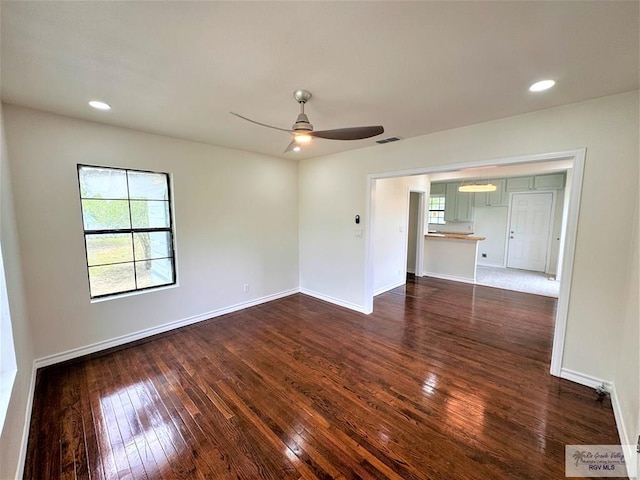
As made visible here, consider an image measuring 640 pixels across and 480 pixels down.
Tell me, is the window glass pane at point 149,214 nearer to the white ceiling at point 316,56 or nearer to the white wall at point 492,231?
the white ceiling at point 316,56

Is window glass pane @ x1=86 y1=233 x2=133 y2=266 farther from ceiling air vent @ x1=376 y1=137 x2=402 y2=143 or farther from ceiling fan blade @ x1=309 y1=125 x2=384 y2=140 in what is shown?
ceiling air vent @ x1=376 y1=137 x2=402 y2=143

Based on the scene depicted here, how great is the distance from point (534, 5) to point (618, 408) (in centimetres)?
284

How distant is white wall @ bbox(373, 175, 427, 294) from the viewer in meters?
4.94

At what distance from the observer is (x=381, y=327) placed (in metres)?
3.62

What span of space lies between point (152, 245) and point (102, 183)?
2.89 ft

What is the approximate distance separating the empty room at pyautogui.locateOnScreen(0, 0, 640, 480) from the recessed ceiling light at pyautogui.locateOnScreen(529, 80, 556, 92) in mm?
20

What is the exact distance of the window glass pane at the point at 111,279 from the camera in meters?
2.99

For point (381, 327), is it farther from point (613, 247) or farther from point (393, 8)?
point (393, 8)

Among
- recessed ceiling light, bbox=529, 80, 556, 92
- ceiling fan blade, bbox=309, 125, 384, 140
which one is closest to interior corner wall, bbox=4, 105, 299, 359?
ceiling fan blade, bbox=309, 125, 384, 140

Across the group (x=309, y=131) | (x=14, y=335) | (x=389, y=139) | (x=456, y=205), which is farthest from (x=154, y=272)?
(x=456, y=205)

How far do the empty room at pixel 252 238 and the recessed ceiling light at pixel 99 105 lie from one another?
0.16ft

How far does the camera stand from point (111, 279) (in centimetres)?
311

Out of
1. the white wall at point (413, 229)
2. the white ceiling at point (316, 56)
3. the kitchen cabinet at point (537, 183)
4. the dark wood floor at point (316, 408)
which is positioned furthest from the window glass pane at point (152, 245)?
the kitchen cabinet at point (537, 183)

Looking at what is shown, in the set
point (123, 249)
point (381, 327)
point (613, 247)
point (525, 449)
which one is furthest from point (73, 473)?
point (613, 247)
